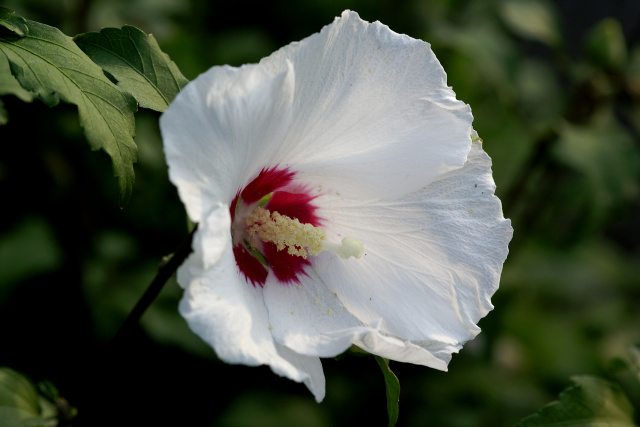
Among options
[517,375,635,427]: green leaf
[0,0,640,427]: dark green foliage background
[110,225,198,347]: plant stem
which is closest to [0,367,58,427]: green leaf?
[110,225,198,347]: plant stem

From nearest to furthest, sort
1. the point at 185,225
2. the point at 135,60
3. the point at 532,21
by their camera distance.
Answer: the point at 135,60 → the point at 185,225 → the point at 532,21

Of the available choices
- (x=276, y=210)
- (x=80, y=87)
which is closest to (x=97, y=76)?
(x=80, y=87)

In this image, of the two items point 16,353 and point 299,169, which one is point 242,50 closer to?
point 16,353

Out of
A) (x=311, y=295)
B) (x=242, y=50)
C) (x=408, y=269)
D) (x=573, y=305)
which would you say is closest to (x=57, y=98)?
(x=311, y=295)

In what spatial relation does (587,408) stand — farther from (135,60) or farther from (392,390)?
(135,60)

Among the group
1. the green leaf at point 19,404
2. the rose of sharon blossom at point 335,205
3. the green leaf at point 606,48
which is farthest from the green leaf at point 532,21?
the green leaf at point 19,404

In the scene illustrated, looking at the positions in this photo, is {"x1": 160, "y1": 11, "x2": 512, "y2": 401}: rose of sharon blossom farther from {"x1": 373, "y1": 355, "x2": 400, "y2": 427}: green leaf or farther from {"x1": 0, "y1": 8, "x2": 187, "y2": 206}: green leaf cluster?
{"x1": 0, "y1": 8, "x2": 187, "y2": 206}: green leaf cluster
